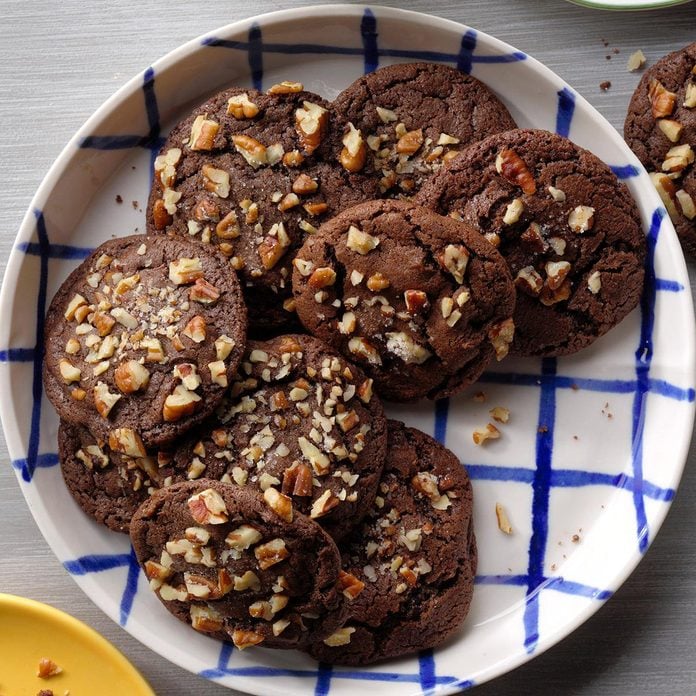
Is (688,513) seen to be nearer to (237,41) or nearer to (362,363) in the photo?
(362,363)

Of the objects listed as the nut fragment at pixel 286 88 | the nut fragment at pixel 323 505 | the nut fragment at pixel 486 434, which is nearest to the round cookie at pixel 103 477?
the nut fragment at pixel 323 505

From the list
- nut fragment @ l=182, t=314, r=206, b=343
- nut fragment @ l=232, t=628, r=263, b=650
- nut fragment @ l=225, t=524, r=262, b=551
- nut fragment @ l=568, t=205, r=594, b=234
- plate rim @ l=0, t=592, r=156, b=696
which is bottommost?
plate rim @ l=0, t=592, r=156, b=696

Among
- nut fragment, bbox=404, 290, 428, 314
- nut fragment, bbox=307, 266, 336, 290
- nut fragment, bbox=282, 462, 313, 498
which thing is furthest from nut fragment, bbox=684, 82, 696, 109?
nut fragment, bbox=282, 462, 313, 498

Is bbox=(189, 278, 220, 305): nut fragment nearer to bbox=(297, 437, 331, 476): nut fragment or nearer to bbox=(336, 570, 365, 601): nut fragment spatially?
bbox=(297, 437, 331, 476): nut fragment

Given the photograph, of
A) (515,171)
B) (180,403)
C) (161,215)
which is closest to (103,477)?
(180,403)

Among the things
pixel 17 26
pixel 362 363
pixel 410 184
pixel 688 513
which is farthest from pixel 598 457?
pixel 17 26

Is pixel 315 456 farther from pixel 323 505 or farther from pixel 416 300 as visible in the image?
pixel 416 300
